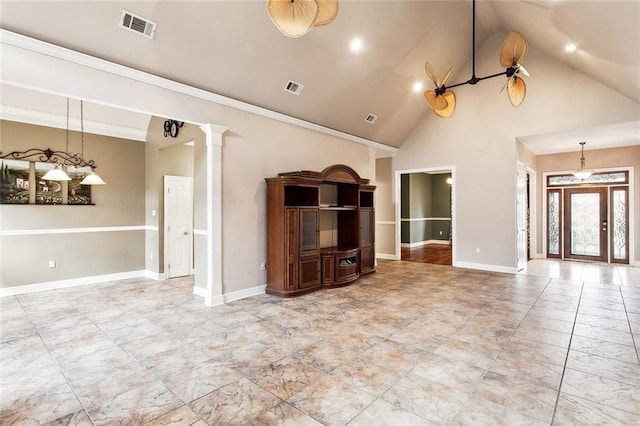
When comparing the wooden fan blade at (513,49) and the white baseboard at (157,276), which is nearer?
the wooden fan blade at (513,49)

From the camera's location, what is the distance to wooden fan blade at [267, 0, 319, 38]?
2293 mm

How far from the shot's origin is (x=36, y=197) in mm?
5613

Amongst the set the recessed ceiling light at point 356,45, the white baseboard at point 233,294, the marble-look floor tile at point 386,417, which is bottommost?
the marble-look floor tile at point 386,417

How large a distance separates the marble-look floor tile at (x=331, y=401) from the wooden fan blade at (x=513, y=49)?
13.6 ft

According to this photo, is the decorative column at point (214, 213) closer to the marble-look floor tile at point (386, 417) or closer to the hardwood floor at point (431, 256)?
the marble-look floor tile at point (386, 417)

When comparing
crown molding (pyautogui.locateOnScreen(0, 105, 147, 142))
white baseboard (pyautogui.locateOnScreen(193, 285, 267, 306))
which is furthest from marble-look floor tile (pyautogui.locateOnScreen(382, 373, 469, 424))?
crown molding (pyautogui.locateOnScreen(0, 105, 147, 142))

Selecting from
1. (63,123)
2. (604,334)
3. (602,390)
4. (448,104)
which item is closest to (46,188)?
(63,123)

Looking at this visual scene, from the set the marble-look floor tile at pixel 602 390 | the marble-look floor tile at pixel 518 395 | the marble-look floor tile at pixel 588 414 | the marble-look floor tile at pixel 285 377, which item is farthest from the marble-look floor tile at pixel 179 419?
the marble-look floor tile at pixel 602 390

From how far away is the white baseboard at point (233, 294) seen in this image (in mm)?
4746

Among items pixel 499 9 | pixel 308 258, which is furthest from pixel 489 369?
pixel 499 9

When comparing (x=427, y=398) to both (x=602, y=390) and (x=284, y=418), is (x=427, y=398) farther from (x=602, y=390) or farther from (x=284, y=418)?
(x=602, y=390)

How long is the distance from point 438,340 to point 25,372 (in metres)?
3.93

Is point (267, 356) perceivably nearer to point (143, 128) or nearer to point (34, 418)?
point (34, 418)

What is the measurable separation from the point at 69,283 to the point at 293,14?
6.35m
